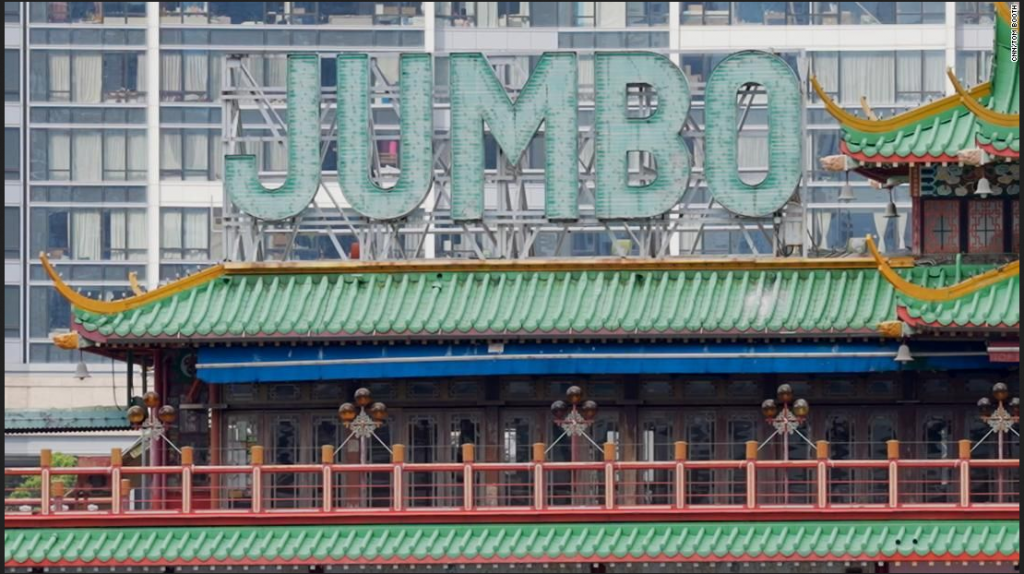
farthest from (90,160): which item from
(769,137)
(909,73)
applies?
(769,137)

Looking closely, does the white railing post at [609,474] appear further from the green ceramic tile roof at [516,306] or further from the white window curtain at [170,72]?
the white window curtain at [170,72]

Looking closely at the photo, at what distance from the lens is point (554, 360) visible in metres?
62.8

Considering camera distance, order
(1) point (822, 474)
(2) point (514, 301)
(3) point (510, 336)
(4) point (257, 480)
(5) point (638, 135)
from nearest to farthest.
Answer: (1) point (822, 474)
(4) point (257, 480)
(3) point (510, 336)
(2) point (514, 301)
(5) point (638, 135)

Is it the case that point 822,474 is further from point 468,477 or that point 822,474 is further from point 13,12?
point 13,12

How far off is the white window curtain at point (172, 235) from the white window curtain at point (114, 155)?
2.83m

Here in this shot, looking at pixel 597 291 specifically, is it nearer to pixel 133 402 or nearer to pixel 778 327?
pixel 778 327

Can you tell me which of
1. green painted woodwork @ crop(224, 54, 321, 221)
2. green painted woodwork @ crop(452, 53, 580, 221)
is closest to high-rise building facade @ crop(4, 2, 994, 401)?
green painted woodwork @ crop(224, 54, 321, 221)

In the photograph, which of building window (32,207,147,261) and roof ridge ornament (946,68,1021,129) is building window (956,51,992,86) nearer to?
building window (32,207,147,261)

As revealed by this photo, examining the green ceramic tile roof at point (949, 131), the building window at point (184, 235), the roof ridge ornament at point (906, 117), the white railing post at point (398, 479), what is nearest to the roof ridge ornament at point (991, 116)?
the green ceramic tile roof at point (949, 131)

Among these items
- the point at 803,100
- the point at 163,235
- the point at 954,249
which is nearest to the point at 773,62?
the point at 803,100

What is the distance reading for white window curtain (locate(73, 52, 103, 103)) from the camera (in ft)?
449

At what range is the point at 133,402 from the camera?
66.0 meters

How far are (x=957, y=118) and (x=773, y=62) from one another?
4.12 meters

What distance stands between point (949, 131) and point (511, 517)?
40.9 ft
